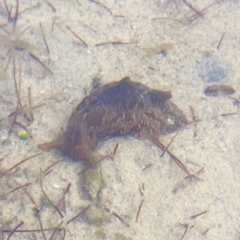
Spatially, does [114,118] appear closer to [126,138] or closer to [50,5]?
[126,138]

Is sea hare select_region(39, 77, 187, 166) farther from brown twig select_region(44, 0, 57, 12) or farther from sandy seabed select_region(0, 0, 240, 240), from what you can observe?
brown twig select_region(44, 0, 57, 12)

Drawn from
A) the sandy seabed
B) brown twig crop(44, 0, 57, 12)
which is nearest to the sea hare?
the sandy seabed

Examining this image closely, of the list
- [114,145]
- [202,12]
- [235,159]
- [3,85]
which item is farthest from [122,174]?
[202,12]


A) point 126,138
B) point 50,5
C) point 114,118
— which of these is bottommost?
point 126,138

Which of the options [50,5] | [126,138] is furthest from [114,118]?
[50,5]

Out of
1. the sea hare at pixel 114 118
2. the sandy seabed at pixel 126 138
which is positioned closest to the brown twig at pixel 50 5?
the sandy seabed at pixel 126 138

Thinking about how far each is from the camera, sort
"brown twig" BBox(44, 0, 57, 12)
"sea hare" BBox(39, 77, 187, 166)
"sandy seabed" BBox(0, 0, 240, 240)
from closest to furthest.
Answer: "sandy seabed" BBox(0, 0, 240, 240) < "sea hare" BBox(39, 77, 187, 166) < "brown twig" BBox(44, 0, 57, 12)

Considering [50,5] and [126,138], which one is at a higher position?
[50,5]

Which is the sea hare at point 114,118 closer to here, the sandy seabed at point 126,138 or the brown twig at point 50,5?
the sandy seabed at point 126,138

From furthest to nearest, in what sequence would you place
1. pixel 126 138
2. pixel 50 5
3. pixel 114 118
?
pixel 50 5 → pixel 126 138 → pixel 114 118

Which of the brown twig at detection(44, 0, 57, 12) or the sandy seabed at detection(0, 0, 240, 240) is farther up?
the brown twig at detection(44, 0, 57, 12)
